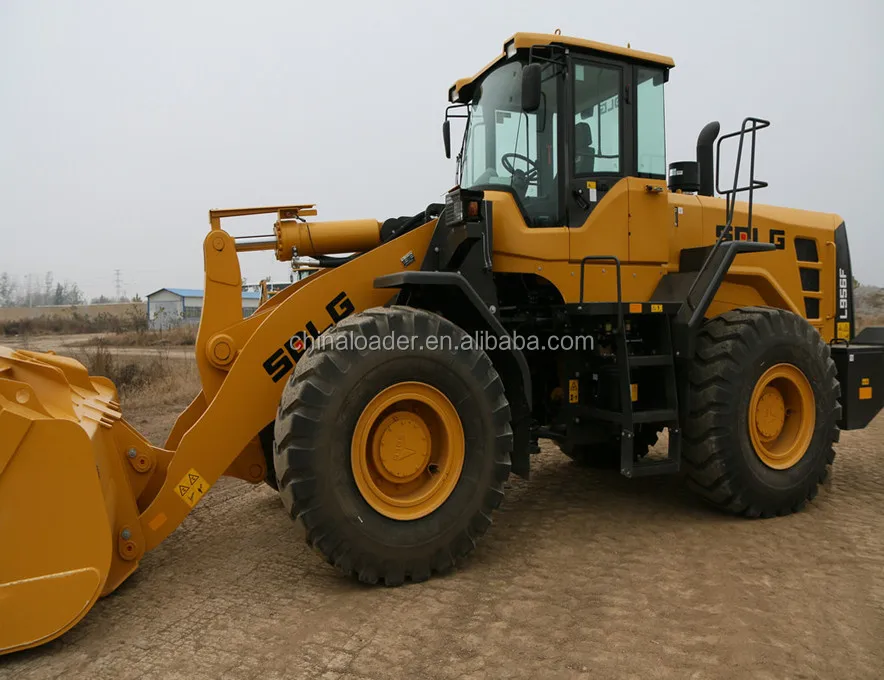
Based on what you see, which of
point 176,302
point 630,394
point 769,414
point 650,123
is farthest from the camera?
point 176,302

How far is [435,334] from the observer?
13.1 feet

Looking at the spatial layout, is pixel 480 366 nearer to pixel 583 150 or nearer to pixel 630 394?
pixel 630 394

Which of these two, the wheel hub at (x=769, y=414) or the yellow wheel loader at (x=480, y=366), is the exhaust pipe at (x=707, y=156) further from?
the wheel hub at (x=769, y=414)

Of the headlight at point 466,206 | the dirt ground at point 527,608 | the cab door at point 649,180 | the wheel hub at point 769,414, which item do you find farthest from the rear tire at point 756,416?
the headlight at point 466,206

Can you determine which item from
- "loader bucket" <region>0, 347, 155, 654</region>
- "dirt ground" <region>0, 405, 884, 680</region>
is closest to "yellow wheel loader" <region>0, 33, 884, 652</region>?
"loader bucket" <region>0, 347, 155, 654</region>

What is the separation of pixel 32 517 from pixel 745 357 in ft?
14.9

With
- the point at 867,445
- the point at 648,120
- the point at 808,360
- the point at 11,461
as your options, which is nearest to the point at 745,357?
the point at 808,360

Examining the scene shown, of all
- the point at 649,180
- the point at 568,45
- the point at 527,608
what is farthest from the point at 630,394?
the point at 568,45

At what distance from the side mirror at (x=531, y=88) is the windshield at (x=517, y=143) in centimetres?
61

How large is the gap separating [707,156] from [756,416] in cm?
248

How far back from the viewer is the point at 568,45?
5.01 m

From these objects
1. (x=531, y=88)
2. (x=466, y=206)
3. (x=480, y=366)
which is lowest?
(x=480, y=366)

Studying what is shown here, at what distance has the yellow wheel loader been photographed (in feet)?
11.8

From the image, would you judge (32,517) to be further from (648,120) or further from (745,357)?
(648,120)
